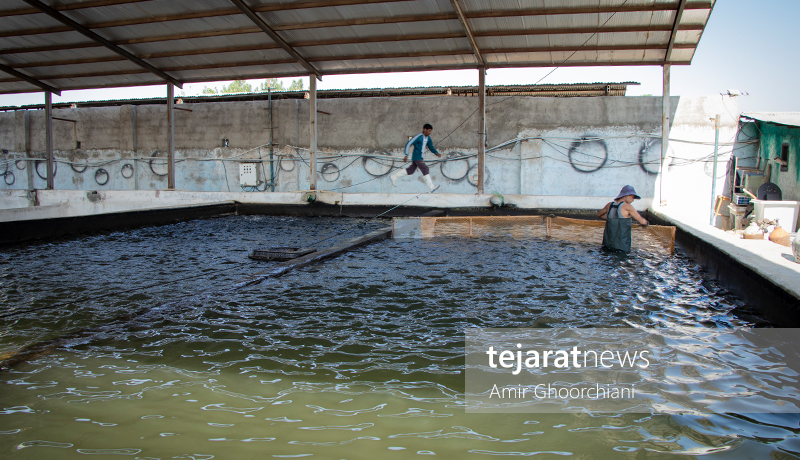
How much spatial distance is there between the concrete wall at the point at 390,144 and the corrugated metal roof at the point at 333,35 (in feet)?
11.0

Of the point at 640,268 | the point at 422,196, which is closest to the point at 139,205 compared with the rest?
the point at 422,196

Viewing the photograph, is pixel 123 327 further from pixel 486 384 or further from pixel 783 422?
pixel 783 422

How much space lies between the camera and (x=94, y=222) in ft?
28.6

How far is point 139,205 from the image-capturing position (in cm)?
1395

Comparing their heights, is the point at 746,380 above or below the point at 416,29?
below

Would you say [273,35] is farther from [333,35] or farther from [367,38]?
[367,38]

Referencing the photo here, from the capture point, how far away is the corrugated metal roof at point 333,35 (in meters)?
10.0

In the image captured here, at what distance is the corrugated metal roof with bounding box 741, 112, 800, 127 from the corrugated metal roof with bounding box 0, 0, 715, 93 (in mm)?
2612

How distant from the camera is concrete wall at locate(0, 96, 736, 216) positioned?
14.6 m

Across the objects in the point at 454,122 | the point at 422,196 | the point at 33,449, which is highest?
the point at 454,122

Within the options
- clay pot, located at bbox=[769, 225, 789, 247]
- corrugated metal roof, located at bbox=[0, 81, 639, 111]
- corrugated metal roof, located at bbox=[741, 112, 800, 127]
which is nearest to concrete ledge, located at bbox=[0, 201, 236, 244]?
corrugated metal roof, located at bbox=[0, 81, 639, 111]

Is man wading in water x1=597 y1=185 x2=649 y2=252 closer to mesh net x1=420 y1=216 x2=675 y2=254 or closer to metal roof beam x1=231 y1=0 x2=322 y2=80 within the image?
mesh net x1=420 y1=216 x2=675 y2=254

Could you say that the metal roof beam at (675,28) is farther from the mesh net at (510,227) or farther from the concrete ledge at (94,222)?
the concrete ledge at (94,222)

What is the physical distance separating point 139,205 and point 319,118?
6287 millimetres
